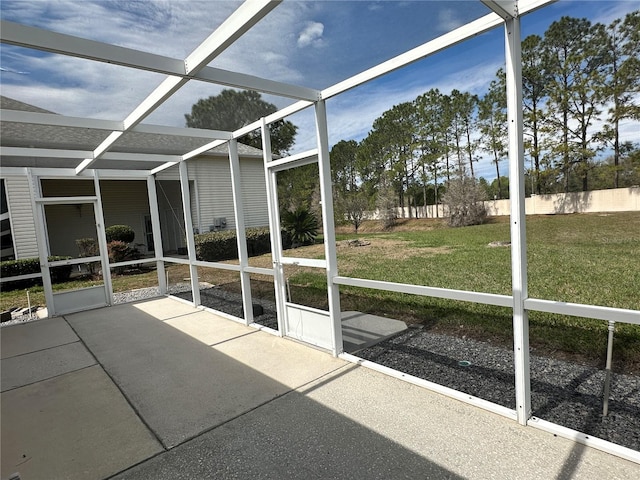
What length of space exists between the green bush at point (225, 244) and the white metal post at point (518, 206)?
798cm

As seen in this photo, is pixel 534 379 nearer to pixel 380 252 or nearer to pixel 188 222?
pixel 188 222

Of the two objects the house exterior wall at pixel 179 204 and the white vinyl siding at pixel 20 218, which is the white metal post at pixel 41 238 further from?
the house exterior wall at pixel 179 204

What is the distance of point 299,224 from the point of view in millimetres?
4254

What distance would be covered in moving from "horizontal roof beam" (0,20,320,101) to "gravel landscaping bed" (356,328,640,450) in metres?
2.86

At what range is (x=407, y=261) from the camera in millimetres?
8852

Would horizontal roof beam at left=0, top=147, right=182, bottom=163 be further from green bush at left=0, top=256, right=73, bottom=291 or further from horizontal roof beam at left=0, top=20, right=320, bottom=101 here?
green bush at left=0, top=256, right=73, bottom=291

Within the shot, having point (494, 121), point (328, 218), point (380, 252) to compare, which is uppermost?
point (494, 121)

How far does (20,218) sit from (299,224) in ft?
30.7

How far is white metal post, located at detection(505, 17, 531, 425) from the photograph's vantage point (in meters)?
2.02

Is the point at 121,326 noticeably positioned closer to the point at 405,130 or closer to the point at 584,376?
the point at 584,376

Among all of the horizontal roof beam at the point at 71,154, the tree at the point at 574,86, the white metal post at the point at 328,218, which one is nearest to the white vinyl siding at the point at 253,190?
the horizontal roof beam at the point at 71,154

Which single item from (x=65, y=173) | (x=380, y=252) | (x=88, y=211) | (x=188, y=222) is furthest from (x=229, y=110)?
(x=88, y=211)

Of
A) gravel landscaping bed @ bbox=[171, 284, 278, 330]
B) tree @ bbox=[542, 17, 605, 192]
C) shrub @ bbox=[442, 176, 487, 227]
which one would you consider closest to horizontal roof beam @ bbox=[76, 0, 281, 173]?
gravel landscaping bed @ bbox=[171, 284, 278, 330]

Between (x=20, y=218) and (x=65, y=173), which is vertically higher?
(x=65, y=173)
